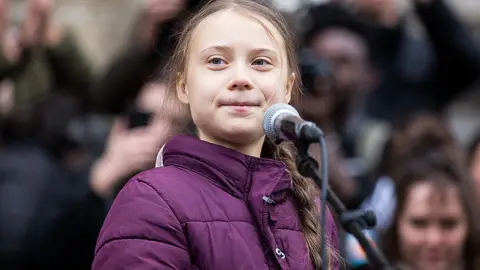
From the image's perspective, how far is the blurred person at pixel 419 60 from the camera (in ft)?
20.9

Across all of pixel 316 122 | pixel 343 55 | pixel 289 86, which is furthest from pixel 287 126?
pixel 343 55

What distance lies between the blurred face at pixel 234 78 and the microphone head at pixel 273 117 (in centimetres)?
7

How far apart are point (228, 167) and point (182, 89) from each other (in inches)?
11.8

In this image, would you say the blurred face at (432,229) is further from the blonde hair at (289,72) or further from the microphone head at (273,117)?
the microphone head at (273,117)

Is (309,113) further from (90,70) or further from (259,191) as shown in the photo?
(259,191)

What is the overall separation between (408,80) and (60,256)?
2.65 meters

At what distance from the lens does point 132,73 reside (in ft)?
17.3

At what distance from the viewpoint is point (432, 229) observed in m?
4.52

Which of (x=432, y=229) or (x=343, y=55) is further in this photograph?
(x=343, y=55)

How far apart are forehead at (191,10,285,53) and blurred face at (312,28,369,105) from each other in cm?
332

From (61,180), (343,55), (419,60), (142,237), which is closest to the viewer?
(142,237)

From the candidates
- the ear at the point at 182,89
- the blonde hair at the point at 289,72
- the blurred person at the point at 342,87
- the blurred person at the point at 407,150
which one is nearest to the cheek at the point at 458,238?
the blurred person at the point at 407,150

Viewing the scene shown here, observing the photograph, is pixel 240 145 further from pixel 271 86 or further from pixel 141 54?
pixel 141 54

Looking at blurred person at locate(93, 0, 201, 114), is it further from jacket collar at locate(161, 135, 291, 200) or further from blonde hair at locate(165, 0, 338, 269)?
jacket collar at locate(161, 135, 291, 200)
